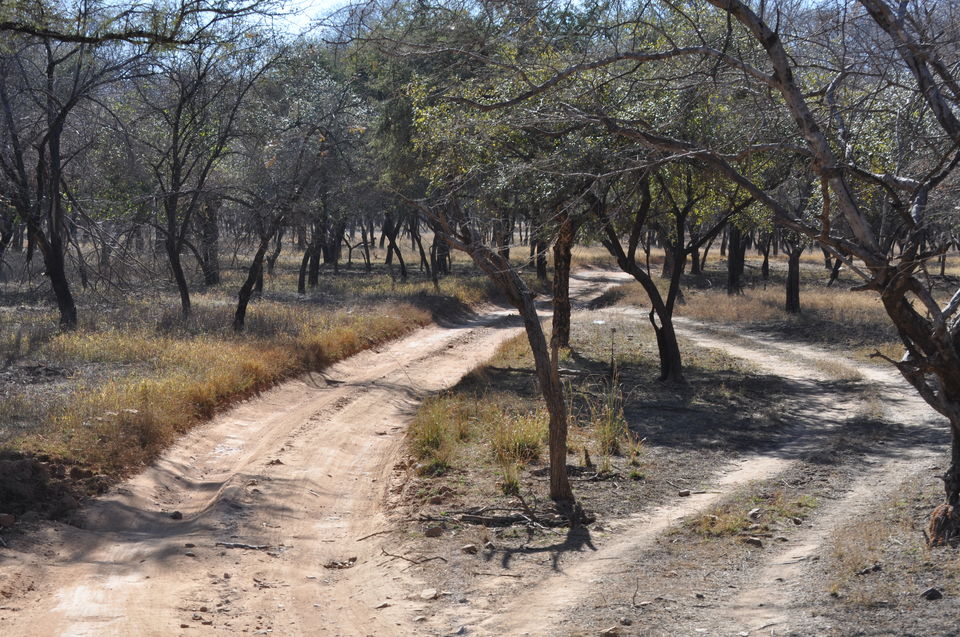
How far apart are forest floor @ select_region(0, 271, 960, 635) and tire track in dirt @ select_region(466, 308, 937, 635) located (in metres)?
0.03

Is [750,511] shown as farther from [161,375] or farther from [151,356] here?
[151,356]

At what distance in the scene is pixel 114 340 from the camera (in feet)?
53.1

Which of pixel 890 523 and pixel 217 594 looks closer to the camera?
pixel 217 594

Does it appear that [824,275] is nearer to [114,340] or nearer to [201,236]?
[201,236]

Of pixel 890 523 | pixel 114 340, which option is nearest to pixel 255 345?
pixel 114 340

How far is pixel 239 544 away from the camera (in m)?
7.92

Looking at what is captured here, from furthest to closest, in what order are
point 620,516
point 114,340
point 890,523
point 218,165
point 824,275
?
point 824,275 → point 218,165 → point 114,340 → point 620,516 → point 890,523

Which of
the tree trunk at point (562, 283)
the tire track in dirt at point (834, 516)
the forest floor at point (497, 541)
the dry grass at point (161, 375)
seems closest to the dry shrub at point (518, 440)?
the forest floor at point (497, 541)

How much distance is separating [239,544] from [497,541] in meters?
2.22

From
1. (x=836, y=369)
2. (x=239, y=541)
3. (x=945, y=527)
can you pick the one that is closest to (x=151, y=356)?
(x=239, y=541)

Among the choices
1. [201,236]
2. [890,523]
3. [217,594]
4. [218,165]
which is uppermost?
[218,165]

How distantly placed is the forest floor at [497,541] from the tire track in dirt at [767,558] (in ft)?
0.09

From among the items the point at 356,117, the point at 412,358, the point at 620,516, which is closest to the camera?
the point at 620,516

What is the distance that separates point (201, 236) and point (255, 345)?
1168cm
